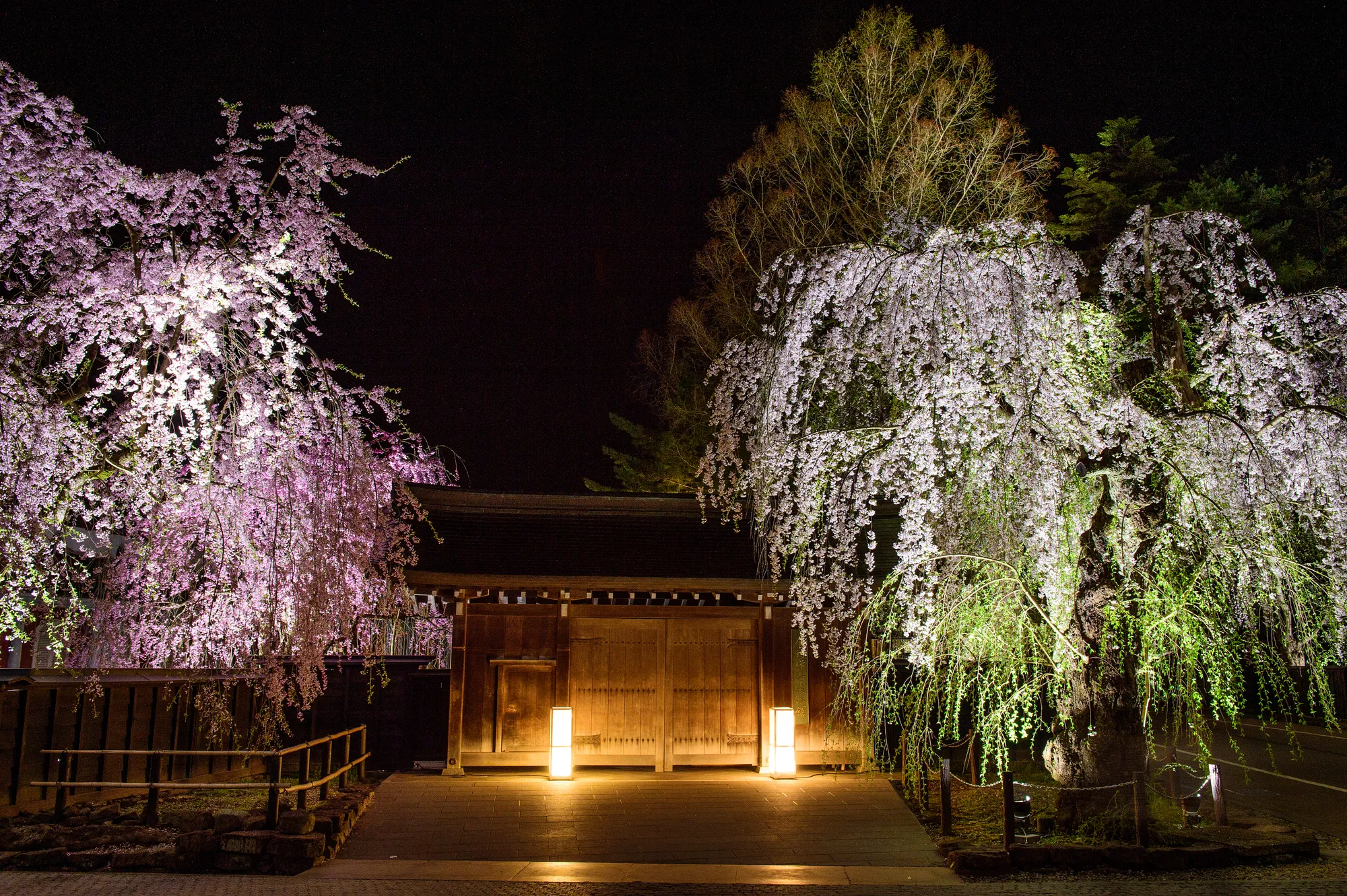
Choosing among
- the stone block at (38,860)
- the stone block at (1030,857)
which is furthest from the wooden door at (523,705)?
the stone block at (1030,857)

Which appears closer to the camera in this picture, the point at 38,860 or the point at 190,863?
the point at 38,860

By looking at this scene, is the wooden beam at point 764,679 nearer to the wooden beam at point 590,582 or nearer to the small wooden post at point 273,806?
the wooden beam at point 590,582

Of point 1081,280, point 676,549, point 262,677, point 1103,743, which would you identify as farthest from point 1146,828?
point 262,677

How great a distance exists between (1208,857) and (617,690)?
7.77 metres

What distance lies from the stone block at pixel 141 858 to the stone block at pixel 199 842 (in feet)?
0.42

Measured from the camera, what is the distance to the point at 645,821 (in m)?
11.0

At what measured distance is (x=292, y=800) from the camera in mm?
12109

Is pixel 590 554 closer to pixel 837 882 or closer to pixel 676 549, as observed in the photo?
pixel 676 549

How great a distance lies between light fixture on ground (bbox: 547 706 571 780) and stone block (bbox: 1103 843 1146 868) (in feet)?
22.5

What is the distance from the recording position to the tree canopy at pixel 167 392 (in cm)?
871

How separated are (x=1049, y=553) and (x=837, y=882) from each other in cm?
369

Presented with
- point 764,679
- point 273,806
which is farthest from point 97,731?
point 764,679

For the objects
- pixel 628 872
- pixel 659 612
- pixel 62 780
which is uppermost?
pixel 659 612

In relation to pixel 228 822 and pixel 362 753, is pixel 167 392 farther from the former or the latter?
pixel 362 753
